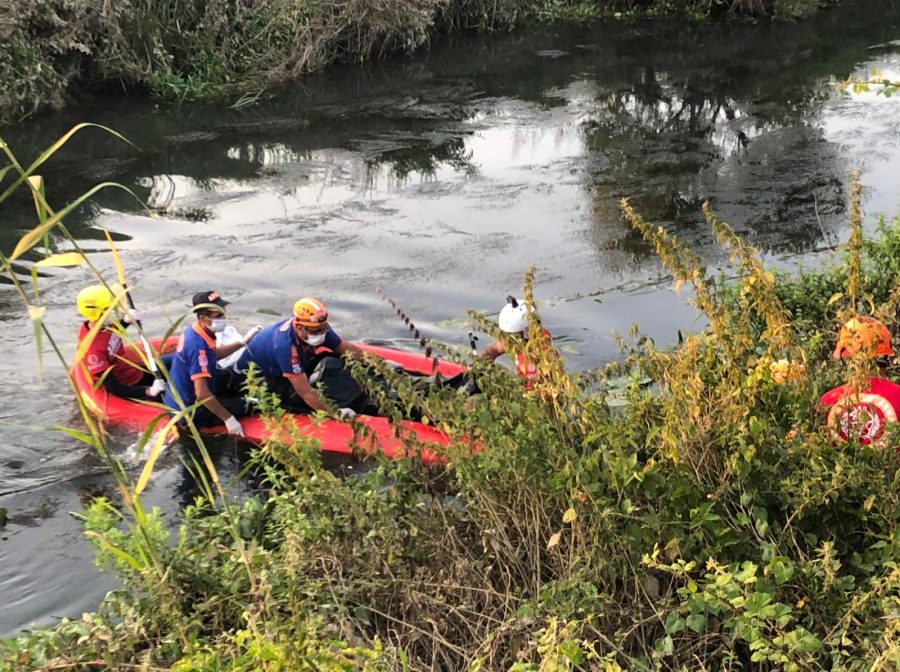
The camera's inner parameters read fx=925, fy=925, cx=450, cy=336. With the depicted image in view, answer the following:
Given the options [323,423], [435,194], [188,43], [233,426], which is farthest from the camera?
Answer: [188,43]

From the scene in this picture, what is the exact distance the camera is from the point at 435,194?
41.7 feet

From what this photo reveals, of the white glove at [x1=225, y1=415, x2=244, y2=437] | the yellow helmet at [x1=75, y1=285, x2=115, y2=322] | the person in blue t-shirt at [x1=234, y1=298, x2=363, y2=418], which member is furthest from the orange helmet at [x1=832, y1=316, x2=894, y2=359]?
the yellow helmet at [x1=75, y1=285, x2=115, y2=322]

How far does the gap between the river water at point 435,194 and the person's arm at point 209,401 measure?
306 mm

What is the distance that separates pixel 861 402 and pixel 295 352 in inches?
163

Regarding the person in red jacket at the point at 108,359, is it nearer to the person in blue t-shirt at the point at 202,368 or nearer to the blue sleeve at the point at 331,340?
the person in blue t-shirt at the point at 202,368

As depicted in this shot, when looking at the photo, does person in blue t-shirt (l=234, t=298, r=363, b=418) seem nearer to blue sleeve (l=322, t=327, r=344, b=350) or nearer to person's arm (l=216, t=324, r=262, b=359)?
blue sleeve (l=322, t=327, r=344, b=350)

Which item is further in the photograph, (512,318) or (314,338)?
(314,338)

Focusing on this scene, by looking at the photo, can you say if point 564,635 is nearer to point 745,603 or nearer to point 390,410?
point 745,603

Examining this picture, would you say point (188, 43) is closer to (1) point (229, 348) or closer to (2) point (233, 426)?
(1) point (229, 348)

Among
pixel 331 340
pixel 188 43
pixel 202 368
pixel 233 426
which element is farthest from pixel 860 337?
pixel 188 43

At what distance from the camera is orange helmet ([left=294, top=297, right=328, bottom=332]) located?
6680 millimetres

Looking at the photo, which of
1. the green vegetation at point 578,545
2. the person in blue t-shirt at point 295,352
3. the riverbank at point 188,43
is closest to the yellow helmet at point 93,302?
the person in blue t-shirt at point 295,352

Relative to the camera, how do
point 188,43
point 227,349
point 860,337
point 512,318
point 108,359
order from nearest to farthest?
Result: point 860,337 → point 512,318 → point 108,359 → point 227,349 → point 188,43

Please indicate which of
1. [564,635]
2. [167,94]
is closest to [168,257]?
[167,94]
